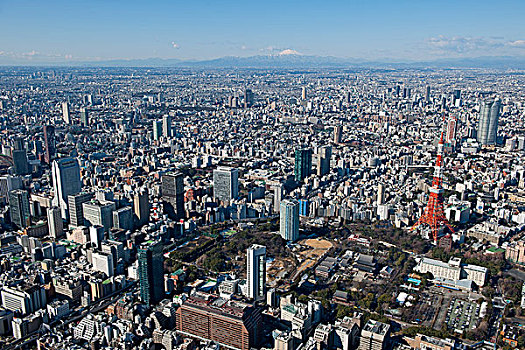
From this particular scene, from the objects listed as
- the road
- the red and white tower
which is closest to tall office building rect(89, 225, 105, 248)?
the road

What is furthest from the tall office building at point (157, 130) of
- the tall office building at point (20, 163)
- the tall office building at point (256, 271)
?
the tall office building at point (256, 271)

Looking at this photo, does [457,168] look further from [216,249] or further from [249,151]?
[216,249]

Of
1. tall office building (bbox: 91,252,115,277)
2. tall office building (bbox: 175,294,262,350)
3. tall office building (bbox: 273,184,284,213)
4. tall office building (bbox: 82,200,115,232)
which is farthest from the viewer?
tall office building (bbox: 273,184,284,213)

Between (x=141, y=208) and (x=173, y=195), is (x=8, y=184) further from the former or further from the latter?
(x=173, y=195)

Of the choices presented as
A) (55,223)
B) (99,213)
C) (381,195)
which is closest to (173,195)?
(99,213)

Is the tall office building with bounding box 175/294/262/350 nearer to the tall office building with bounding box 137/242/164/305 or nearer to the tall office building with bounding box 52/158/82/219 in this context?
the tall office building with bounding box 137/242/164/305

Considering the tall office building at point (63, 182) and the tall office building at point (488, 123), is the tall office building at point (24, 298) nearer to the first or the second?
the tall office building at point (63, 182)
